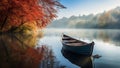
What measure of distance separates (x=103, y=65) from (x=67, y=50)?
8.57 metres

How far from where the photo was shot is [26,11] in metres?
36.9

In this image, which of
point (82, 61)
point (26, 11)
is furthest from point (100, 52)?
point (26, 11)

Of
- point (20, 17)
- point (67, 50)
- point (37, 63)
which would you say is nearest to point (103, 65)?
point (37, 63)

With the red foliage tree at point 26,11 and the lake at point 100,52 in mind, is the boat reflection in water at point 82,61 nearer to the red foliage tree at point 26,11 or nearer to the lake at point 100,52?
the lake at point 100,52

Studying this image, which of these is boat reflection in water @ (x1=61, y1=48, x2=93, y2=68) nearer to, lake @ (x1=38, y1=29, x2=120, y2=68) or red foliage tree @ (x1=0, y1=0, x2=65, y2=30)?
lake @ (x1=38, y1=29, x2=120, y2=68)

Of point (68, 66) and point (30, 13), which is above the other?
point (30, 13)

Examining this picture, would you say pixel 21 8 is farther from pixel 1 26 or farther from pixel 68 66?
pixel 68 66

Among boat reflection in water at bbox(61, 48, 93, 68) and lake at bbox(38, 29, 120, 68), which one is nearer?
boat reflection in water at bbox(61, 48, 93, 68)

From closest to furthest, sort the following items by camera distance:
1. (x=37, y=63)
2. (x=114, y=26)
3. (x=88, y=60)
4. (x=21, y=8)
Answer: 1. (x=37, y=63)
2. (x=88, y=60)
3. (x=21, y=8)
4. (x=114, y=26)

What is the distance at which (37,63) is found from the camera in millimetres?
17656

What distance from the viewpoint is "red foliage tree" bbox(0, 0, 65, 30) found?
116ft

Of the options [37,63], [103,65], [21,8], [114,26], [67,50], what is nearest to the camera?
[37,63]

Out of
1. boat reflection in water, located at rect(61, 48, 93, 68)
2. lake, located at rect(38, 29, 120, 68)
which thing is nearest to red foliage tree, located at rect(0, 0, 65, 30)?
lake, located at rect(38, 29, 120, 68)

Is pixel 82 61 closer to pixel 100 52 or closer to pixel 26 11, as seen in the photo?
pixel 100 52
